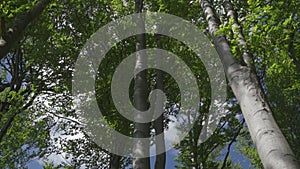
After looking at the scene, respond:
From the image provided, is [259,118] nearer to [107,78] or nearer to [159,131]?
[159,131]

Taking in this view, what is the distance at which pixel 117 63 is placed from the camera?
49.0 feet

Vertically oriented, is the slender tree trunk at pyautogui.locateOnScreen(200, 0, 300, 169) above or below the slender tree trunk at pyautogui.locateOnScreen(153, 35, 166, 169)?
below

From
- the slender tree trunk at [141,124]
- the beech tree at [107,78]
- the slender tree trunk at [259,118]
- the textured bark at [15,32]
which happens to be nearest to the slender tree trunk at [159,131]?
the beech tree at [107,78]

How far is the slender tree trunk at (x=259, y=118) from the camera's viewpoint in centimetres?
366

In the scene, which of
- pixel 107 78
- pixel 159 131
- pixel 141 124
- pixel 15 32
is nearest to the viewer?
pixel 15 32

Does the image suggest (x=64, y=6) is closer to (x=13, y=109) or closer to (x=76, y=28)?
(x=76, y=28)

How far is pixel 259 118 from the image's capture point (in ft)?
14.0

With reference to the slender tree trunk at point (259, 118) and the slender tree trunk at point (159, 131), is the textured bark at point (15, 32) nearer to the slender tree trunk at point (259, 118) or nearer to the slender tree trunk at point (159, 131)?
the slender tree trunk at point (259, 118)

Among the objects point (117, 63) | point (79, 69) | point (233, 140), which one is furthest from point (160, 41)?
point (233, 140)

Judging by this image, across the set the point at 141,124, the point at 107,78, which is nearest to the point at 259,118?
the point at 141,124

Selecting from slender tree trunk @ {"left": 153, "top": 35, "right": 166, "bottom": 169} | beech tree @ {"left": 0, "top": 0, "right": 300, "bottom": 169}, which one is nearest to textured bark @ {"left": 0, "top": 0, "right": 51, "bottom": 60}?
beech tree @ {"left": 0, "top": 0, "right": 300, "bottom": 169}

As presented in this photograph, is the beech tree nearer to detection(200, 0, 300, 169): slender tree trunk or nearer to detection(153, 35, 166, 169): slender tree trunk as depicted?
detection(153, 35, 166, 169): slender tree trunk

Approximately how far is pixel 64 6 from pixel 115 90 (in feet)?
15.4

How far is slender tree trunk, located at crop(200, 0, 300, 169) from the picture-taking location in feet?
12.0
